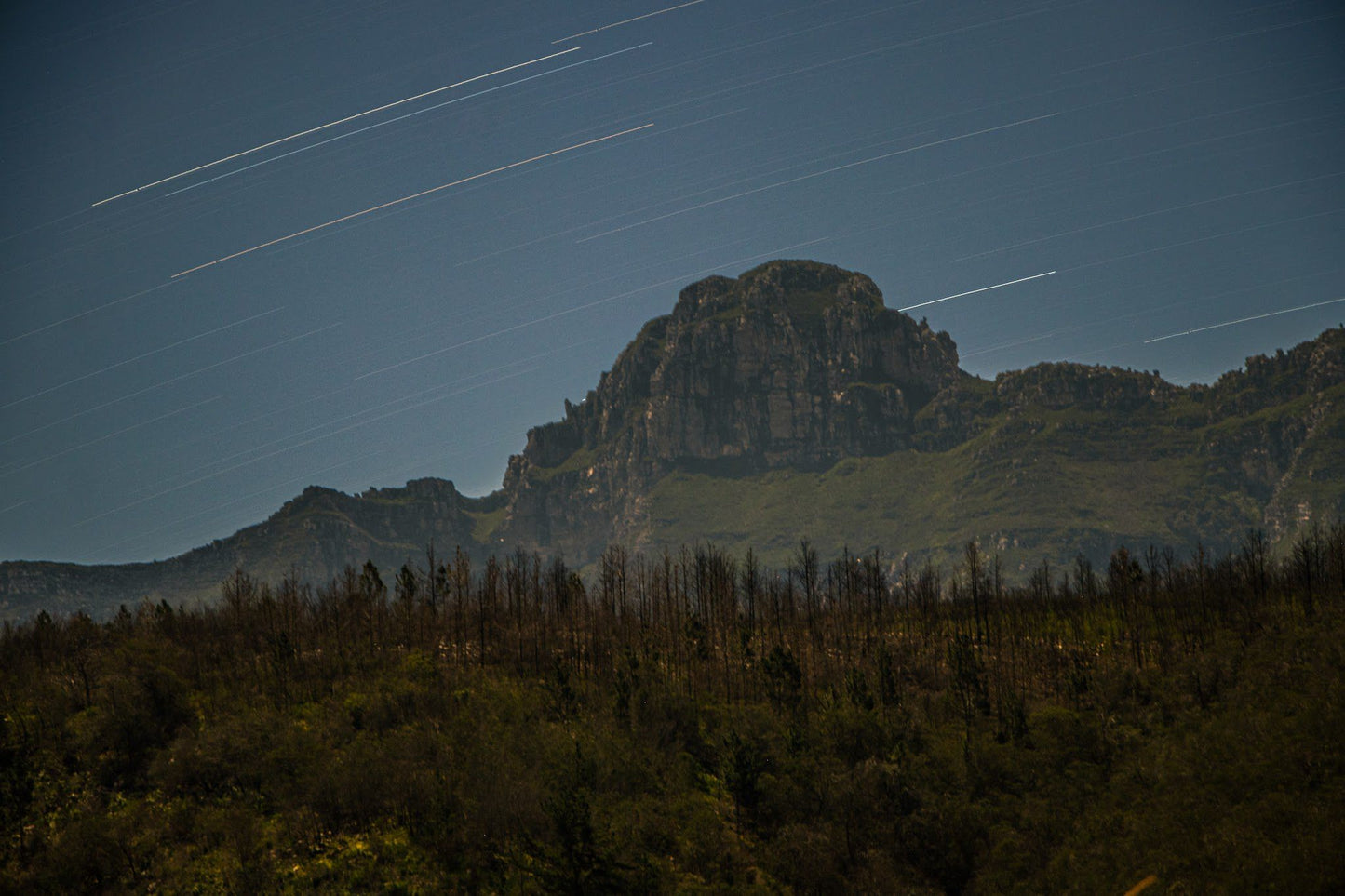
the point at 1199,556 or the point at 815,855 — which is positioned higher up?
the point at 1199,556

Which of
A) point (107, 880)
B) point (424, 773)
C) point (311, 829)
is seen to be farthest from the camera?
point (424, 773)

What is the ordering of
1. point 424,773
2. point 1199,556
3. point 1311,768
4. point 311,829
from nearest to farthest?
point 1311,768
point 311,829
point 424,773
point 1199,556

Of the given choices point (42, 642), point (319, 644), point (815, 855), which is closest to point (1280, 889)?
point (815, 855)

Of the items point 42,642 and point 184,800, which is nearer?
point 184,800

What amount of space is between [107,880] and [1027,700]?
80.7 metres

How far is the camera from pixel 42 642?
10644 centimetres

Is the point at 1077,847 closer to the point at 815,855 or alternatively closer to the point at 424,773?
the point at 815,855

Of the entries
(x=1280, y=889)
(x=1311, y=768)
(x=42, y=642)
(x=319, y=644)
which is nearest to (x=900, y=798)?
(x=1311, y=768)

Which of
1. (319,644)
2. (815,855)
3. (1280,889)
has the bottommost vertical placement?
(815,855)

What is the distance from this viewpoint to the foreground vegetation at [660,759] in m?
57.3

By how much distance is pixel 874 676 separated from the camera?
10256cm

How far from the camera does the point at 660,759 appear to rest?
3199 inches

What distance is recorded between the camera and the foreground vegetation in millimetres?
57312

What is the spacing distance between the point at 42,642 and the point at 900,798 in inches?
3809
